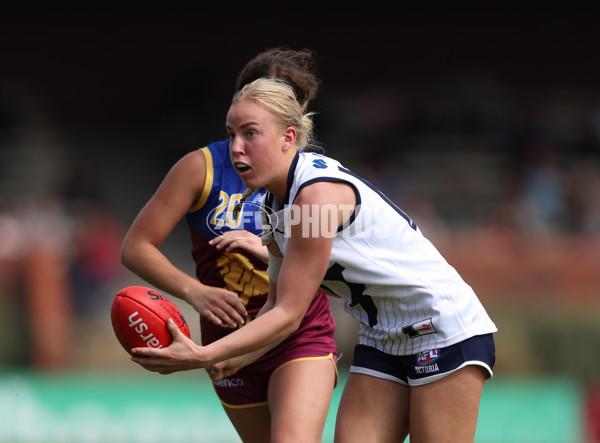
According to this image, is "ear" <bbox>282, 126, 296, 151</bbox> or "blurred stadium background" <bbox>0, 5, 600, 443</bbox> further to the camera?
"blurred stadium background" <bbox>0, 5, 600, 443</bbox>

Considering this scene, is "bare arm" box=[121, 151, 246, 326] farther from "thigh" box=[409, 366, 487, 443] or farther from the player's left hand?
"thigh" box=[409, 366, 487, 443]

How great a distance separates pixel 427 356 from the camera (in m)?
3.64

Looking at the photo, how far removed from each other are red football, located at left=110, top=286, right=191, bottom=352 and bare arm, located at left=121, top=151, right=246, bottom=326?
0.25 metres

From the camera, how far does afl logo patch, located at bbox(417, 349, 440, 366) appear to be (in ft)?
11.9

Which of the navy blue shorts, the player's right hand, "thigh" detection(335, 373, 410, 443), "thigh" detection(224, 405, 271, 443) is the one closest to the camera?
the navy blue shorts

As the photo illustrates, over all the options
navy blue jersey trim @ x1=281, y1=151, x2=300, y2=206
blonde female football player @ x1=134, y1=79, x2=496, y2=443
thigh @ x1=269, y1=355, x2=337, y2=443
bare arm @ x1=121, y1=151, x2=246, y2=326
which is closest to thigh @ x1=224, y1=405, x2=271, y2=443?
thigh @ x1=269, y1=355, x2=337, y2=443

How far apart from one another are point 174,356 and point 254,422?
3.76 ft

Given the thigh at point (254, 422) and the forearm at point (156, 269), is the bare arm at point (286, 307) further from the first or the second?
the thigh at point (254, 422)

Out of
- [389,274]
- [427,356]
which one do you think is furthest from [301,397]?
[389,274]

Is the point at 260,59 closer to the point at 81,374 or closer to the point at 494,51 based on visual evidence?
the point at 81,374

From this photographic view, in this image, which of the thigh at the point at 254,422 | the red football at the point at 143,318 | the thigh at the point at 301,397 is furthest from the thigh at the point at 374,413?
the red football at the point at 143,318

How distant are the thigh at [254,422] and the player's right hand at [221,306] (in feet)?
1.71

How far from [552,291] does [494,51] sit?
542 cm

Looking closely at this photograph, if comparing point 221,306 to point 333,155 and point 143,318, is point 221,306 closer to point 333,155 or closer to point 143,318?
point 143,318
